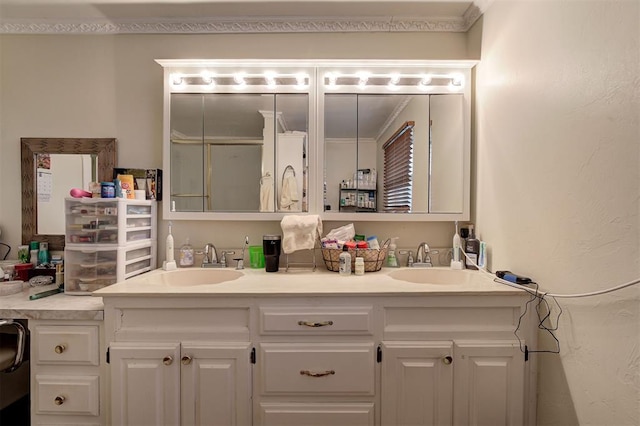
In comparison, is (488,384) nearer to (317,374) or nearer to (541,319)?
(541,319)

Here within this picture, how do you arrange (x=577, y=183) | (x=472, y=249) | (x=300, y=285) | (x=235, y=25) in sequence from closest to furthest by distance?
(x=577, y=183) → (x=300, y=285) → (x=472, y=249) → (x=235, y=25)

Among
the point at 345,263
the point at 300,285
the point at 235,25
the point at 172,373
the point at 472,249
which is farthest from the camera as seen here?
the point at 235,25

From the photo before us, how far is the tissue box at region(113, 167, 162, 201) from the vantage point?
173 cm

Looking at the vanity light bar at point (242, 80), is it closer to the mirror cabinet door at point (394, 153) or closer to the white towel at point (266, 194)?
the mirror cabinet door at point (394, 153)

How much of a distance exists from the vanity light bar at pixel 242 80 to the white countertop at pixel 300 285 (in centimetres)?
111

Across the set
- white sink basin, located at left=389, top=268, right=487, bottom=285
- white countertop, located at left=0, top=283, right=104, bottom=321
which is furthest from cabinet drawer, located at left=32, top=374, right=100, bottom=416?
white sink basin, located at left=389, top=268, right=487, bottom=285

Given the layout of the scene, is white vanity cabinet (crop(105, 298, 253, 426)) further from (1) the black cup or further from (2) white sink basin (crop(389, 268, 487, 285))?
(2) white sink basin (crop(389, 268, 487, 285))

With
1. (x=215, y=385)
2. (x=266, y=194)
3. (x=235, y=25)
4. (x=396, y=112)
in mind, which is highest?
(x=235, y=25)

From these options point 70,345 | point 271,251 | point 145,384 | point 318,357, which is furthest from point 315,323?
point 70,345

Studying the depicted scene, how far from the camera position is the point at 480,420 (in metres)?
1.22

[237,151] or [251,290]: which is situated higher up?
[237,151]

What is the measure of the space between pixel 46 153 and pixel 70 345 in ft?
4.05

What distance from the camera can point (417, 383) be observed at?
1.22 meters

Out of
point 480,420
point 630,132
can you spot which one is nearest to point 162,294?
point 480,420
